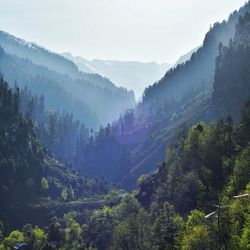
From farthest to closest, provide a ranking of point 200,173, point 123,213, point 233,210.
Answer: point 123,213
point 200,173
point 233,210

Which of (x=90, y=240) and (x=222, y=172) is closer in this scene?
(x=222, y=172)

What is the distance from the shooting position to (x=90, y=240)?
7461 inches

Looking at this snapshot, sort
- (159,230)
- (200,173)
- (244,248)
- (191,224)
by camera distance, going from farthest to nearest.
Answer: (200,173), (159,230), (191,224), (244,248)

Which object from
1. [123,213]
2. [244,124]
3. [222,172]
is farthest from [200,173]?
[123,213]

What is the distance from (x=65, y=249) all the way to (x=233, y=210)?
8923cm

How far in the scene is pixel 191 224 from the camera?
359 ft

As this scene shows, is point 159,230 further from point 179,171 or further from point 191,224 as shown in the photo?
point 179,171

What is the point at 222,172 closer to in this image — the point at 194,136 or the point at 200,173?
the point at 200,173

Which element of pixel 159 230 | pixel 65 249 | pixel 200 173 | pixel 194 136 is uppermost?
pixel 194 136

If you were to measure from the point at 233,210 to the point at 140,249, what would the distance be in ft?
144

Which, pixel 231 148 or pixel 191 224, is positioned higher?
pixel 231 148

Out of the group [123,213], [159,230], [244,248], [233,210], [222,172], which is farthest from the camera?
[123,213]

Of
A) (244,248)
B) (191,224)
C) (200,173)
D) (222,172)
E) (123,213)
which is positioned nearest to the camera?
(244,248)

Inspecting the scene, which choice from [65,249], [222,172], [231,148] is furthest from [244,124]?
[65,249]
